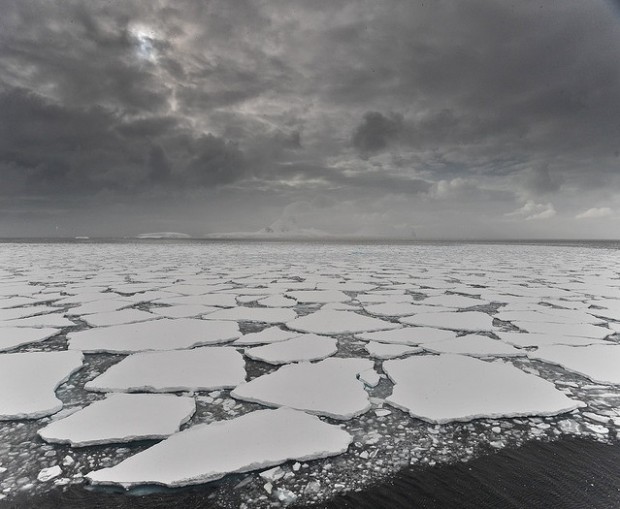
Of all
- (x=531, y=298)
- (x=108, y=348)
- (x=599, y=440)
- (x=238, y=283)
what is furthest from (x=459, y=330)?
(x=238, y=283)

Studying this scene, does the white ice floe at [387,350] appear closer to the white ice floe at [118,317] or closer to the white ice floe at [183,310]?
the white ice floe at [183,310]

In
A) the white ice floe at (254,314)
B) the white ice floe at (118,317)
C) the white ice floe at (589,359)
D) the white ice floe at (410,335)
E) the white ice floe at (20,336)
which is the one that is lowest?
the white ice floe at (118,317)

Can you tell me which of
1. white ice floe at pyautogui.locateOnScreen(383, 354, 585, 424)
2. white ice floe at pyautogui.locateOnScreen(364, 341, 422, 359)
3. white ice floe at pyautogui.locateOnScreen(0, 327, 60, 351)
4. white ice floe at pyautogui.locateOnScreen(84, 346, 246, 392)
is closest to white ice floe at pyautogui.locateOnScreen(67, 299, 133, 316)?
white ice floe at pyautogui.locateOnScreen(0, 327, 60, 351)

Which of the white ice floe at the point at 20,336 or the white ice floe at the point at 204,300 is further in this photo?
the white ice floe at the point at 204,300

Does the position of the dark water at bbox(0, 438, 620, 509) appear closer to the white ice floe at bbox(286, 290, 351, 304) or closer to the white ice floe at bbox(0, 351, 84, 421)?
the white ice floe at bbox(0, 351, 84, 421)

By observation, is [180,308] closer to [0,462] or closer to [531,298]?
[0,462]

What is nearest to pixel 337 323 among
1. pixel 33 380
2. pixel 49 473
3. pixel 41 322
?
pixel 33 380

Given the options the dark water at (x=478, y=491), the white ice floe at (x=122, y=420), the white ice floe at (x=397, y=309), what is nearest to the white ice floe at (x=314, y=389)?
the white ice floe at (x=122, y=420)
